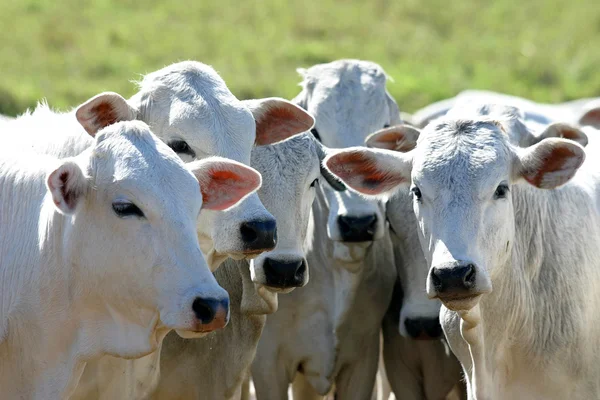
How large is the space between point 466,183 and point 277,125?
151 cm

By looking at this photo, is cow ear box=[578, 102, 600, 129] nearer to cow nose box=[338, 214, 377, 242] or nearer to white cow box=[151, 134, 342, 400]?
cow nose box=[338, 214, 377, 242]

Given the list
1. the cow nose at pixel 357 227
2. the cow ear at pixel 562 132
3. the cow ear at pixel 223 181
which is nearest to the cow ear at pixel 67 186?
the cow ear at pixel 223 181

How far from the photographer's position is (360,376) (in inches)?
322

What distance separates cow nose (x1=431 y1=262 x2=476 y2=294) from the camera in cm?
572

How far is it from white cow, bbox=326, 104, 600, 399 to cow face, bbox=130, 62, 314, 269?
55cm

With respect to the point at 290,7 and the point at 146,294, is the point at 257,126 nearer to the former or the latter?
the point at 146,294

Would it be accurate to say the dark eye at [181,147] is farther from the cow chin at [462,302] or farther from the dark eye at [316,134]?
the dark eye at [316,134]

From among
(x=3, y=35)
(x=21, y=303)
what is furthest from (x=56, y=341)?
(x=3, y=35)

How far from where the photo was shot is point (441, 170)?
612cm

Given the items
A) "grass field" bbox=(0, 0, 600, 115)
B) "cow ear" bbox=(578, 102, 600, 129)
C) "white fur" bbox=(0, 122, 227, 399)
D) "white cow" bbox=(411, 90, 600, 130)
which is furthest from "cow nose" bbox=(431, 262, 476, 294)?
"grass field" bbox=(0, 0, 600, 115)

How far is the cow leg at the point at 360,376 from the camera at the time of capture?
26.8 feet

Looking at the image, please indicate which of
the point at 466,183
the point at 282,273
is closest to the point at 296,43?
the point at 282,273

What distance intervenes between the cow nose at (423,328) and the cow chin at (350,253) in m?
0.62

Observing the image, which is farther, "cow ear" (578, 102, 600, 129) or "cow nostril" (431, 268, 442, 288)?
"cow ear" (578, 102, 600, 129)
